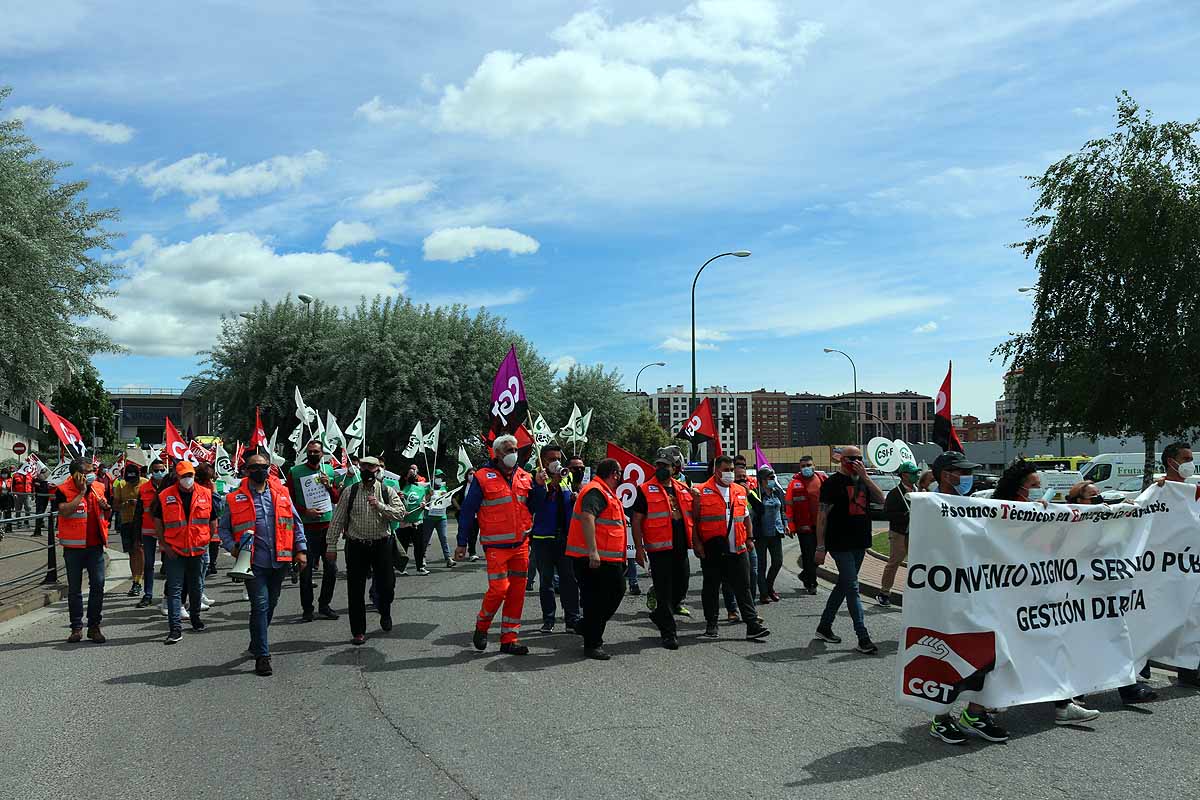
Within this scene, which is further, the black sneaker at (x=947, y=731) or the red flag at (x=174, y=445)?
the red flag at (x=174, y=445)

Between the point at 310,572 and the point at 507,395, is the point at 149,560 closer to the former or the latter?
the point at 310,572

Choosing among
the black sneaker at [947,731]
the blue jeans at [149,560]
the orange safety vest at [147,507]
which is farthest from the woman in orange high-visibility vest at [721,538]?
the blue jeans at [149,560]

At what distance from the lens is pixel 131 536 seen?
1291cm

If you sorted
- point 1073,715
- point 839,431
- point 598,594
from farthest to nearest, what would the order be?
point 839,431 < point 598,594 < point 1073,715

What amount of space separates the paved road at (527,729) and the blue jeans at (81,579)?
1.37 feet

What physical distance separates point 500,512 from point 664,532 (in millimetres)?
1621

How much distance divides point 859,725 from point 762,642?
2.90 metres

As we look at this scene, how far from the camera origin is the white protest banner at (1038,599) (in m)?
5.78

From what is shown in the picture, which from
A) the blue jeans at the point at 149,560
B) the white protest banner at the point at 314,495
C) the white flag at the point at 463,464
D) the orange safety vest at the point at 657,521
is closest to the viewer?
the orange safety vest at the point at 657,521

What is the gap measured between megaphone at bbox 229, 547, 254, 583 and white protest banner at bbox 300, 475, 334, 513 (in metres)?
2.67

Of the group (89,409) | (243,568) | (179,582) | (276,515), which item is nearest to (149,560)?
(179,582)

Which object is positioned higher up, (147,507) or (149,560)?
(147,507)

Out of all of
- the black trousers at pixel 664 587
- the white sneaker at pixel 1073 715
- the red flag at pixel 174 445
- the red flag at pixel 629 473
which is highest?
the red flag at pixel 174 445

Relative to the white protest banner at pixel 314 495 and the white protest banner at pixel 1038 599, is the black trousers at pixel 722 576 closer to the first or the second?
the white protest banner at pixel 1038 599
